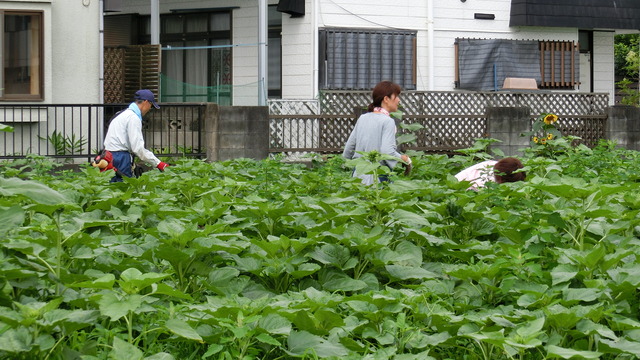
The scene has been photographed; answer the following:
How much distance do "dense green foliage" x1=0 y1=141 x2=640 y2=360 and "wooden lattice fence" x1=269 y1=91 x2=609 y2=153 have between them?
14.9m

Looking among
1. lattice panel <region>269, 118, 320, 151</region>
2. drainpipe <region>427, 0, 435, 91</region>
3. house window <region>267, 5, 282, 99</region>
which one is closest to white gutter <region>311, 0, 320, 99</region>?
house window <region>267, 5, 282, 99</region>

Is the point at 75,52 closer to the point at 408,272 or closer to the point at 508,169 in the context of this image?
Result: the point at 508,169

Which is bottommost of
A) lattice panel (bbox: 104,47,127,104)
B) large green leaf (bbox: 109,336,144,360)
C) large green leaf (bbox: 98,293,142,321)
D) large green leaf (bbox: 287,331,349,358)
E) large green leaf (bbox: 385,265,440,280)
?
large green leaf (bbox: 287,331,349,358)

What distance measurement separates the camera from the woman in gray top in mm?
9336

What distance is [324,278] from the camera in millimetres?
4285

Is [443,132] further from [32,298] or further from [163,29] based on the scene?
[32,298]

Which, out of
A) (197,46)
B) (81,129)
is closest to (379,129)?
(81,129)

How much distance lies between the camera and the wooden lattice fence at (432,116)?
21.2m

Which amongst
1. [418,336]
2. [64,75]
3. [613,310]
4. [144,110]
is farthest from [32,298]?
[64,75]

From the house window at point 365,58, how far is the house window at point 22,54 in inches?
307

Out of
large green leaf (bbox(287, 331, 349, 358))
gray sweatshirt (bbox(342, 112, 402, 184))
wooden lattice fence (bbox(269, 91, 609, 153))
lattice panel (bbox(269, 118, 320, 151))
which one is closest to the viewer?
large green leaf (bbox(287, 331, 349, 358))

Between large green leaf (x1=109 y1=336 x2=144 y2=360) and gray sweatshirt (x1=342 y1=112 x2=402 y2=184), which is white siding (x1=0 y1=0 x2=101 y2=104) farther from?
large green leaf (x1=109 y1=336 x2=144 y2=360)

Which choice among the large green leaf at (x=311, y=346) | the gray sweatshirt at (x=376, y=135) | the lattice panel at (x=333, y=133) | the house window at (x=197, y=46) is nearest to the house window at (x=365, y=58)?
the house window at (x=197, y=46)

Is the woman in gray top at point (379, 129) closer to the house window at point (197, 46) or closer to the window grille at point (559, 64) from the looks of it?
the house window at point (197, 46)
